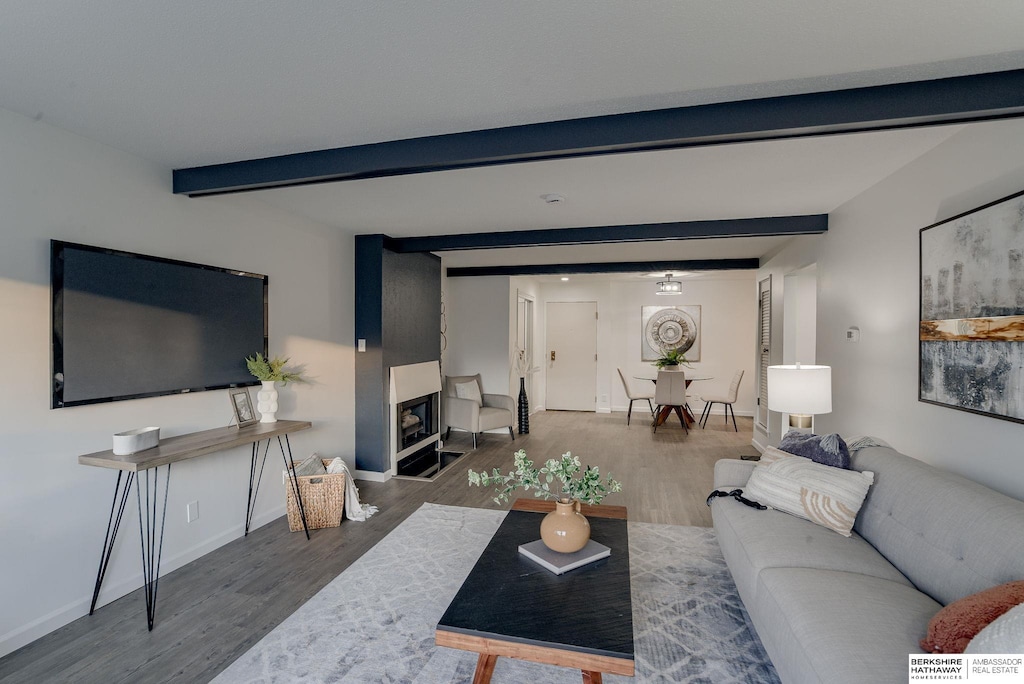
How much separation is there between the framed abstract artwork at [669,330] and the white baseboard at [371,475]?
544cm

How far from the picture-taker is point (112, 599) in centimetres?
250

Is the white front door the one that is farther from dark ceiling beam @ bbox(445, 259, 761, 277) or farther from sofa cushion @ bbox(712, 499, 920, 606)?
sofa cushion @ bbox(712, 499, 920, 606)

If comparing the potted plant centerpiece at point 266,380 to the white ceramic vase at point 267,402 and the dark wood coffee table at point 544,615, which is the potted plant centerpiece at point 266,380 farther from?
the dark wood coffee table at point 544,615

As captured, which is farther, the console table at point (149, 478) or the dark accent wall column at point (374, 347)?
the dark accent wall column at point (374, 347)

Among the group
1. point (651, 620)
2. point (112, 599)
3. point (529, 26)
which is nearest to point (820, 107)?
point (529, 26)

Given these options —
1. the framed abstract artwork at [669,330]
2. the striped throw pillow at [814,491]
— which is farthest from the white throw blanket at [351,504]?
the framed abstract artwork at [669,330]

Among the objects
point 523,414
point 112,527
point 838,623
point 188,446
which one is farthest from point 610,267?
point 112,527

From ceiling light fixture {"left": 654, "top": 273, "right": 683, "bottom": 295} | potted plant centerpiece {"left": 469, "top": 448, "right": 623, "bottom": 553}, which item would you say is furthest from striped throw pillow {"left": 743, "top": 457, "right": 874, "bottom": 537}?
ceiling light fixture {"left": 654, "top": 273, "right": 683, "bottom": 295}

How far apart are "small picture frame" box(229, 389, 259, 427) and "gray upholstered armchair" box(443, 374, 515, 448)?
286cm

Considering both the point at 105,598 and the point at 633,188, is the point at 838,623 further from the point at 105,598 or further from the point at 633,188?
the point at 105,598

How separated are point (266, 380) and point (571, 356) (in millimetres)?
6190

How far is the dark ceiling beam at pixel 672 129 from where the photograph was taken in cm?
181

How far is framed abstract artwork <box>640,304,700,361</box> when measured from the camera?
8336 millimetres

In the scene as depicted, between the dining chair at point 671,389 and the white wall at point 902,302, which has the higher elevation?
the white wall at point 902,302
